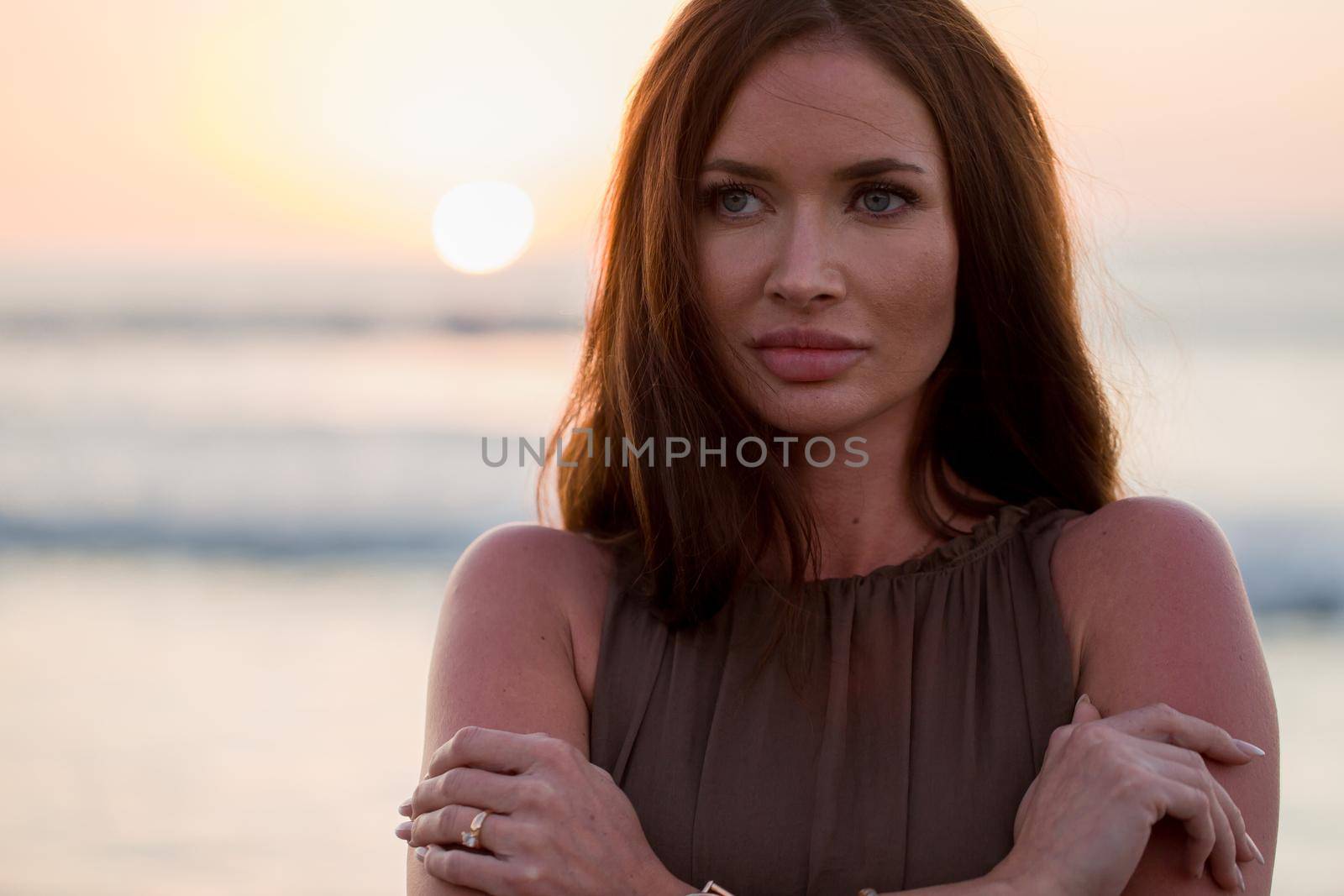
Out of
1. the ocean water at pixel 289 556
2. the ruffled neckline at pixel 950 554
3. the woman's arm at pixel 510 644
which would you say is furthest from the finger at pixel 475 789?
the ocean water at pixel 289 556

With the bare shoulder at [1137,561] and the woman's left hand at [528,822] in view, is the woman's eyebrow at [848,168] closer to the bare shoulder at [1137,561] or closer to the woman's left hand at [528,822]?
the bare shoulder at [1137,561]

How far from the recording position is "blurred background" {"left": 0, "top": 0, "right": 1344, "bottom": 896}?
480cm

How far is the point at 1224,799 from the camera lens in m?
1.80

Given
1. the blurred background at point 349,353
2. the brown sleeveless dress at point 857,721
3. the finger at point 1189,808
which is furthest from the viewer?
the blurred background at point 349,353

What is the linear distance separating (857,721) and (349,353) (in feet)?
46.7

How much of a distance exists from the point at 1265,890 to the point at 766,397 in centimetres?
107

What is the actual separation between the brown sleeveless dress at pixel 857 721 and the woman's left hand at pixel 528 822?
0.54 feet

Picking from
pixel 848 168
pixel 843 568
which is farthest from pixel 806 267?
pixel 843 568

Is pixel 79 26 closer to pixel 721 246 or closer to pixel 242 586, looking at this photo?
pixel 242 586

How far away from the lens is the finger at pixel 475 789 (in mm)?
1896

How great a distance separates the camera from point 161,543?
900cm

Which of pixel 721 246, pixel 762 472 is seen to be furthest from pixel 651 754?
pixel 721 246

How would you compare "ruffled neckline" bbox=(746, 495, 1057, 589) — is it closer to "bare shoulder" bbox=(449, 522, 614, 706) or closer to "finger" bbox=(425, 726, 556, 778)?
"bare shoulder" bbox=(449, 522, 614, 706)

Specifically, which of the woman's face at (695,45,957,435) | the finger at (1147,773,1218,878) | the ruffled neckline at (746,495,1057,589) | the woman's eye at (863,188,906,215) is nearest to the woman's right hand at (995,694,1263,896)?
the finger at (1147,773,1218,878)
